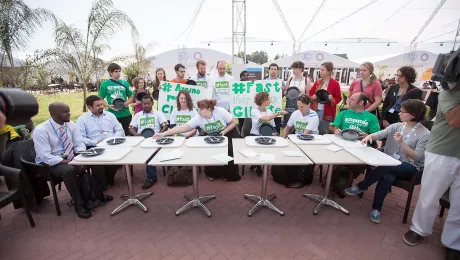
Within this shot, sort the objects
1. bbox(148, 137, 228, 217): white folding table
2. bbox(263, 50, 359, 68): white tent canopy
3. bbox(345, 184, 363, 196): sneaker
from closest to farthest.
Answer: bbox(148, 137, 228, 217): white folding table < bbox(345, 184, 363, 196): sneaker < bbox(263, 50, 359, 68): white tent canopy

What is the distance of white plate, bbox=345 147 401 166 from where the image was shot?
2.77m

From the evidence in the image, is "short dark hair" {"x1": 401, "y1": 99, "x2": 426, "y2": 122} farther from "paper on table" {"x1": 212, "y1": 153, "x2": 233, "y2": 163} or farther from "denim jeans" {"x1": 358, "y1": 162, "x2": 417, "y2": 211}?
"paper on table" {"x1": 212, "y1": 153, "x2": 233, "y2": 163}

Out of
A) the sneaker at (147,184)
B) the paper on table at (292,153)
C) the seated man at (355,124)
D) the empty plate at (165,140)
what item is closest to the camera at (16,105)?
the empty plate at (165,140)

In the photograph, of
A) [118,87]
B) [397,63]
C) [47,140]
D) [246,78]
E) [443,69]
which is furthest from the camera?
[397,63]

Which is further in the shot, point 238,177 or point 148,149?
point 238,177

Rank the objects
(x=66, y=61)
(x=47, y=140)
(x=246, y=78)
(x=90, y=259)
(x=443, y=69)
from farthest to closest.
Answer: (x=66, y=61)
(x=246, y=78)
(x=47, y=140)
(x=90, y=259)
(x=443, y=69)

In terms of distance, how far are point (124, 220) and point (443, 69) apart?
4.27 meters

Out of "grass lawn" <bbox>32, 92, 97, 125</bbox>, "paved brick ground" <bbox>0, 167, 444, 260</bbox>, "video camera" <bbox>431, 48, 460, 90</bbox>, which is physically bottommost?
"paved brick ground" <bbox>0, 167, 444, 260</bbox>

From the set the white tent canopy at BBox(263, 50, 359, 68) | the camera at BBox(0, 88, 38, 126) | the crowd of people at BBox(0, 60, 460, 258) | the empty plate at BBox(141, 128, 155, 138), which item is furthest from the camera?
the white tent canopy at BBox(263, 50, 359, 68)

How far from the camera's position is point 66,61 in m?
7.43

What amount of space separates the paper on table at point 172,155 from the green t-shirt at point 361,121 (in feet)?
9.44

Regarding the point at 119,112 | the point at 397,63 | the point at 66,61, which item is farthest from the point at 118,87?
the point at 397,63

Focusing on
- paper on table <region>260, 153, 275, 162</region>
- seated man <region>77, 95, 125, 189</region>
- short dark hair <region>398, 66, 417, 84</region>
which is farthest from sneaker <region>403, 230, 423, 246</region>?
seated man <region>77, 95, 125, 189</region>

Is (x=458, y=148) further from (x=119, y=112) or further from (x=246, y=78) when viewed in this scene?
(x=119, y=112)
